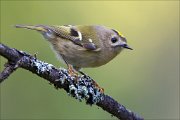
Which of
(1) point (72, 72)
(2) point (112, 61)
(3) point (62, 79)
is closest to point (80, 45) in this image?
(1) point (72, 72)

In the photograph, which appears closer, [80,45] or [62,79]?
[62,79]

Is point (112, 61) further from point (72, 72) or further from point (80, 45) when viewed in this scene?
point (72, 72)

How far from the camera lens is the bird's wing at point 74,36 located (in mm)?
4367

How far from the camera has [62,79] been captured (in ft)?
10.1

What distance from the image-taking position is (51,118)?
5.73 m

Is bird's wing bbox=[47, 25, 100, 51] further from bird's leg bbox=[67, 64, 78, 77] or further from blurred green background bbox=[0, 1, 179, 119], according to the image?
blurred green background bbox=[0, 1, 179, 119]

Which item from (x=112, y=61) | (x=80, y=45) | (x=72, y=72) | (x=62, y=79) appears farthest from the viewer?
(x=112, y=61)

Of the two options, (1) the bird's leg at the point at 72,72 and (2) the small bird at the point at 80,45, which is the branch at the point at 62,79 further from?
(2) the small bird at the point at 80,45

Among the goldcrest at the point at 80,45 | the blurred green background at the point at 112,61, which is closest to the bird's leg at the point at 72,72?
the goldcrest at the point at 80,45

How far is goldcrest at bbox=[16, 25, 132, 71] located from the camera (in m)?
4.31

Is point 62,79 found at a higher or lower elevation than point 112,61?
lower

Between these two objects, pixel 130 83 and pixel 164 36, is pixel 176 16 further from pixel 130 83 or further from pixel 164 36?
pixel 130 83

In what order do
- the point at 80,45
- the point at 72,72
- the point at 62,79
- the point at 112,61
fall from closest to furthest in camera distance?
1. the point at 62,79
2. the point at 72,72
3. the point at 80,45
4. the point at 112,61

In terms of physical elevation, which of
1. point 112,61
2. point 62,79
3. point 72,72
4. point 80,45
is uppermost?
point 112,61
